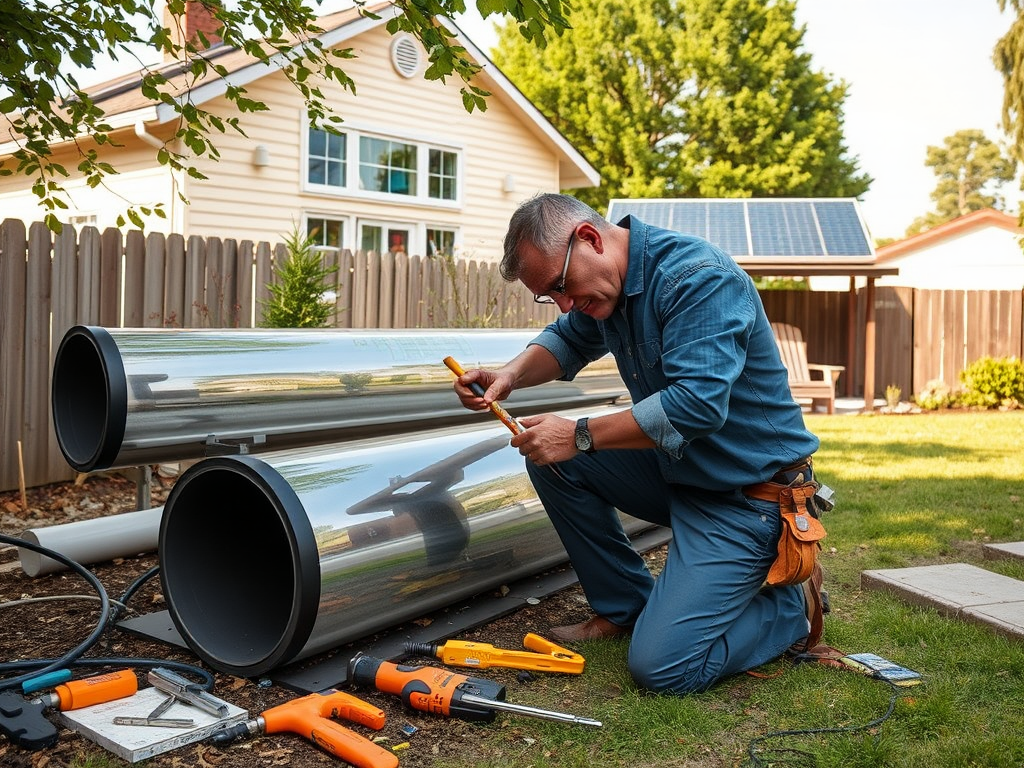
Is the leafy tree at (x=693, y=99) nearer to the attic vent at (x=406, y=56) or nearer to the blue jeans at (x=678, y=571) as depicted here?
the attic vent at (x=406, y=56)

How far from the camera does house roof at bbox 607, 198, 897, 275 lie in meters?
13.2

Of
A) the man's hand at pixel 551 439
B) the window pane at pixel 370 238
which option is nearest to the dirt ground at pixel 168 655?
→ the man's hand at pixel 551 439

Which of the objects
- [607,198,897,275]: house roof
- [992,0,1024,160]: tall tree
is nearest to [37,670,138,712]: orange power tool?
[607,198,897,275]: house roof

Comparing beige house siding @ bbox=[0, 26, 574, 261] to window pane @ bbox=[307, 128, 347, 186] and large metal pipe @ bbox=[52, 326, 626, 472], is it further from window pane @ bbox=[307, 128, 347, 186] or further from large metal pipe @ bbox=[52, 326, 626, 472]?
large metal pipe @ bbox=[52, 326, 626, 472]

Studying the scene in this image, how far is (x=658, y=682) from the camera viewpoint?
2.94 metres

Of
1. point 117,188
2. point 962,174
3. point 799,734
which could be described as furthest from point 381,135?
point 962,174

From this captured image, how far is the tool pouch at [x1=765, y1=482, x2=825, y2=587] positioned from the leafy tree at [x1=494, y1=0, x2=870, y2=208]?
28502 millimetres

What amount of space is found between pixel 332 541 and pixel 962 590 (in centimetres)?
281

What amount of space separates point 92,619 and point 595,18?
106 feet

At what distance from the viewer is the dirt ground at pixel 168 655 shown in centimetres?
249

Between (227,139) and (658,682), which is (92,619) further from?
(227,139)

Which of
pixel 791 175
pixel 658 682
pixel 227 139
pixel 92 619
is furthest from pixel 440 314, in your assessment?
pixel 791 175

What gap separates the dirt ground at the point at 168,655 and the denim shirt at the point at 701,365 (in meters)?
1.01

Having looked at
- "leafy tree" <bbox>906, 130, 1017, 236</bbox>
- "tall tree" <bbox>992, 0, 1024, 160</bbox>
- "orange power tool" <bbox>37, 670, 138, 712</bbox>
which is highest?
"leafy tree" <bbox>906, 130, 1017, 236</bbox>
